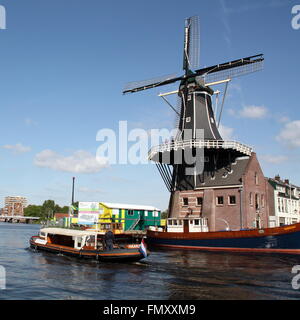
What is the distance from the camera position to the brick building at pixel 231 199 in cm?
3959

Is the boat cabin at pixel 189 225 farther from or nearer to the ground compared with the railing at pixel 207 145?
nearer to the ground

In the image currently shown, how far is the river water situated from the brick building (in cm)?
1275

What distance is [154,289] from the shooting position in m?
16.3

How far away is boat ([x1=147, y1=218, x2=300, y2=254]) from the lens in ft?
98.9

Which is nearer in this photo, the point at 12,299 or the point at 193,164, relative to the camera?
the point at 12,299

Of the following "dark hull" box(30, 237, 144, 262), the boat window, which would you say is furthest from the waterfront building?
"dark hull" box(30, 237, 144, 262)

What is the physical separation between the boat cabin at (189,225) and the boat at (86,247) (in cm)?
1227

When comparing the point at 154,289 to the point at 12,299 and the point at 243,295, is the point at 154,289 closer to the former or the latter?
the point at 243,295

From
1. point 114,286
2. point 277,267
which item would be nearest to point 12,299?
point 114,286

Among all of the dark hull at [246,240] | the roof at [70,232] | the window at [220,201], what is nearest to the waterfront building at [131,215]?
the dark hull at [246,240]

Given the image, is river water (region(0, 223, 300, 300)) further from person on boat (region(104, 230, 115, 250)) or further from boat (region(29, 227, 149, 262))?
person on boat (region(104, 230, 115, 250))

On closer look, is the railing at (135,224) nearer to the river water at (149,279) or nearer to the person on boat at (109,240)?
the river water at (149,279)
